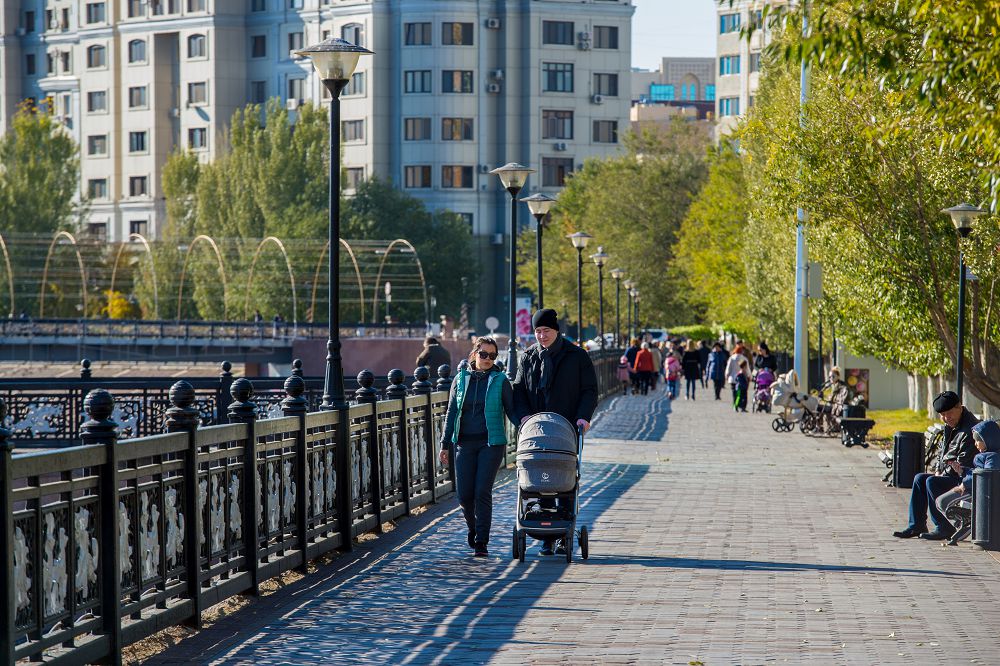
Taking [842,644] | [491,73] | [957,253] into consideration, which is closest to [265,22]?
[491,73]

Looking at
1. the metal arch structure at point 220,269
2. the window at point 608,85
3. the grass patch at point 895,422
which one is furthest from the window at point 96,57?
the grass patch at point 895,422

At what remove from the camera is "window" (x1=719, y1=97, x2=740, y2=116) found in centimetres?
12069

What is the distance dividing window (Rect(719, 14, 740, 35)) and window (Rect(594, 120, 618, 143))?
1861 centimetres

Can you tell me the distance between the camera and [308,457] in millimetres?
12195

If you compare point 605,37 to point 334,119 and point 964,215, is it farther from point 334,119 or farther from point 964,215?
point 334,119

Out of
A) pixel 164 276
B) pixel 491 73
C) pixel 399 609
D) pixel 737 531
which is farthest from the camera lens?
pixel 491 73

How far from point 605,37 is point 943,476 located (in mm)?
90664

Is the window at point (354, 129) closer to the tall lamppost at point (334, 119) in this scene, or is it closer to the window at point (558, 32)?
the window at point (558, 32)

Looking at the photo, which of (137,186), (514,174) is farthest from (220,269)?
(514,174)

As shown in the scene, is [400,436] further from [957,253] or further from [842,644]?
[957,253]

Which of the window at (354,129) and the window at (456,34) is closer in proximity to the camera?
the window at (456,34)

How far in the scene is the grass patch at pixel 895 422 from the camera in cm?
3287

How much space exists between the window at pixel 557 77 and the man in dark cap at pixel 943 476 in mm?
88575

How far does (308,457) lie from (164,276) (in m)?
70.9
